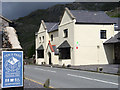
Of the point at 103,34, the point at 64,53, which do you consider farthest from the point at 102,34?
the point at 64,53

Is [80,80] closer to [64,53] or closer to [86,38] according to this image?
[86,38]

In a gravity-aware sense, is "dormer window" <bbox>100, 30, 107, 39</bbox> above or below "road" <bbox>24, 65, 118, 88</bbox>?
above

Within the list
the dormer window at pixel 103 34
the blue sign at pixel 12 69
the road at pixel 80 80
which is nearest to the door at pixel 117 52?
the dormer window at pixel 103 34

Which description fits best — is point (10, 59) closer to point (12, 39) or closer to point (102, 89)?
point (12, 39)

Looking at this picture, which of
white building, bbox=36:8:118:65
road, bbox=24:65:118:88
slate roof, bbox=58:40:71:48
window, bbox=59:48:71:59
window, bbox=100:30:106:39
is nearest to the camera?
road, bbox=24:65:118:88

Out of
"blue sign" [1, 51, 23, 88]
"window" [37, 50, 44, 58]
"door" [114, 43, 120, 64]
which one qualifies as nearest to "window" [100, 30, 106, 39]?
"door" [114, 43, 120, 64]

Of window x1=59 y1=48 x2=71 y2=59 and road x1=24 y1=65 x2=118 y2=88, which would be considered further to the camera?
window x1=59 y1=48 x2=71 y2=59

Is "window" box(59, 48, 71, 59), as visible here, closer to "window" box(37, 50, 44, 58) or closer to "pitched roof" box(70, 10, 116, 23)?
"pitched roof" box(70, 10, 116, 23)

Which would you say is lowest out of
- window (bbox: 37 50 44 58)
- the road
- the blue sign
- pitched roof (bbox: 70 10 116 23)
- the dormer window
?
the road

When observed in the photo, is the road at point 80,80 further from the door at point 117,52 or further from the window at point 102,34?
the window at point 102,34

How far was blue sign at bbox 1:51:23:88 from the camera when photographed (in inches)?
193

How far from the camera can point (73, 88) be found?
409 inches

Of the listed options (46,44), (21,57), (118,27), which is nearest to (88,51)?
(118,27)

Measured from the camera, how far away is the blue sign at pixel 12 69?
4.90m
